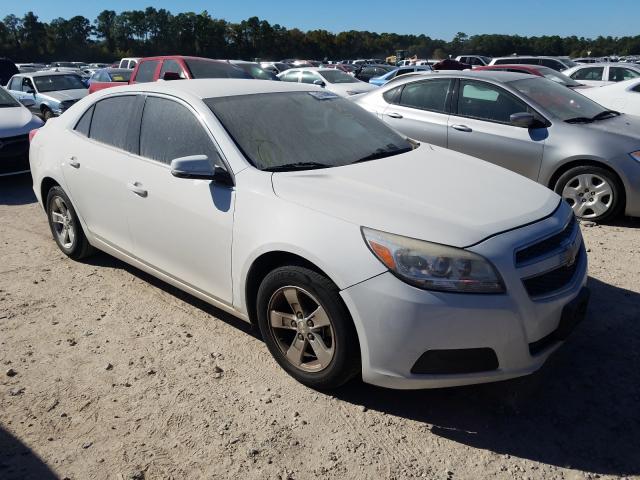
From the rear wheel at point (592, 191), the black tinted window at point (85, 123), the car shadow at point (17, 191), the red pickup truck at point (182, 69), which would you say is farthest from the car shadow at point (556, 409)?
the red pickup truck at point (182, 69)

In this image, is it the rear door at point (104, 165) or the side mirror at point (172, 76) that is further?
the side mirror at point (172, 76)

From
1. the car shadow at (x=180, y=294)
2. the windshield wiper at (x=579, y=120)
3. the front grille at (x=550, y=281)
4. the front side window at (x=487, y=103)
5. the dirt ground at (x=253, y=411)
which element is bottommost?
the dirt ground at (x=253, y=411)

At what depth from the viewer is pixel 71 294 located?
4.27 metres

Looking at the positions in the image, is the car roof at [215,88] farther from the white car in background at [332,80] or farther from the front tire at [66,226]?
the white car in background at [332,80]

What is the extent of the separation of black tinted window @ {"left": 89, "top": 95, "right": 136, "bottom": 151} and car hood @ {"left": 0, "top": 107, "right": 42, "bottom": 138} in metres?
4.09

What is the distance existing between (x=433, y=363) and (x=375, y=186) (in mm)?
1013

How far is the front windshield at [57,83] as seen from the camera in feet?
47.0

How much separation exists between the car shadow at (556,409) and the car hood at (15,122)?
267 inches

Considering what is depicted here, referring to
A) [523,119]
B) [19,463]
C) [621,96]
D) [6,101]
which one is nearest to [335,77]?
[621,96]

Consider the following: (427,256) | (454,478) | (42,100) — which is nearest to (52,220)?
(427,256)

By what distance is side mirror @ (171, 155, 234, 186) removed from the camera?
123 inches

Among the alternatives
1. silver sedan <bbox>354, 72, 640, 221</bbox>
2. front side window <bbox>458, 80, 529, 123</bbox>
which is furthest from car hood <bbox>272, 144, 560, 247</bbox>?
front side window <bbox>458, 80, 529, 123</bbox>

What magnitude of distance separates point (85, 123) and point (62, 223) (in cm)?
95

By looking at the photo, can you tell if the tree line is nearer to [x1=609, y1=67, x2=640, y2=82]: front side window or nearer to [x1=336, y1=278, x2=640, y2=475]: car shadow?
[x1=609, y1=67, x2=640, y2=82]: front side window
